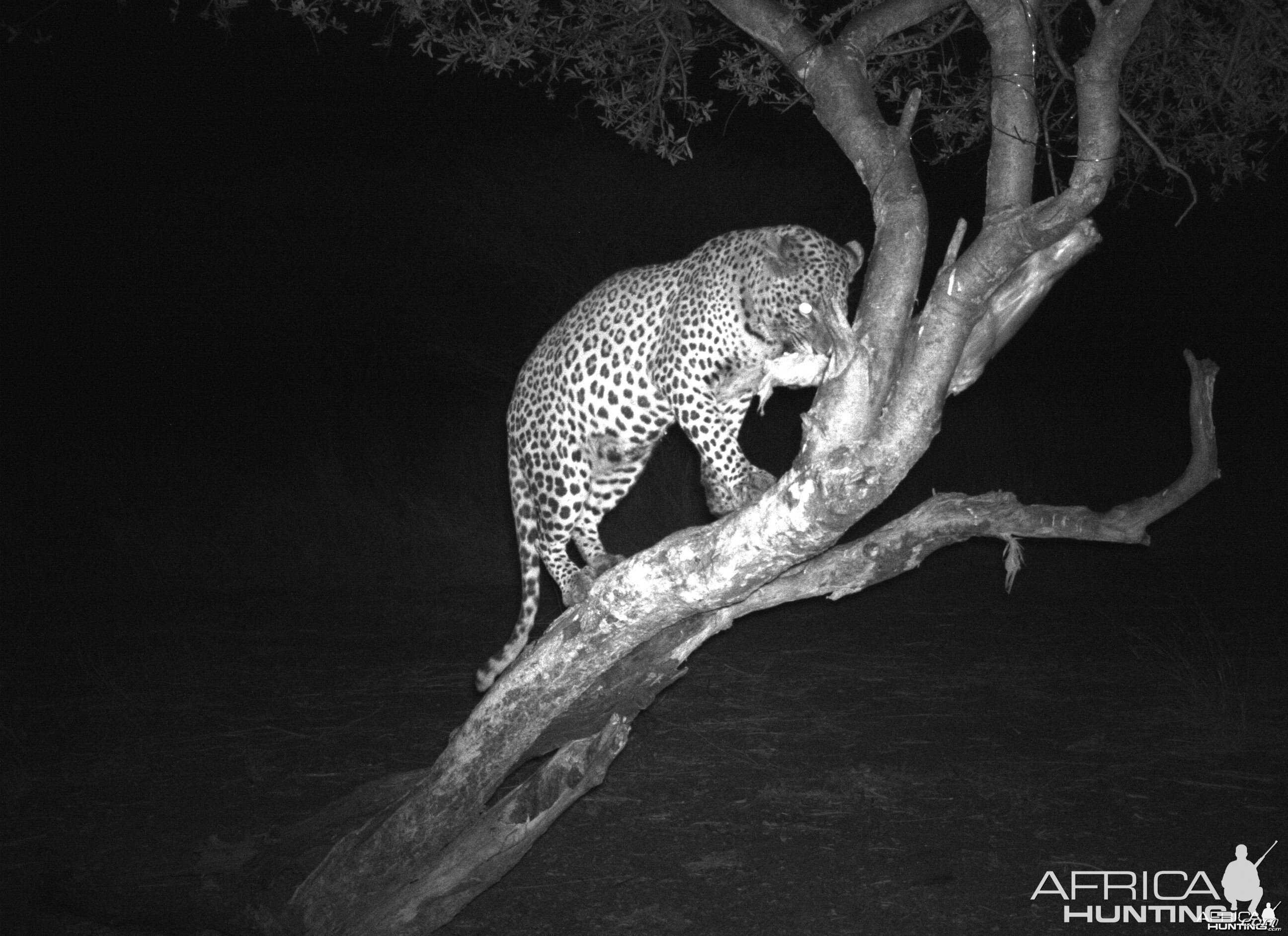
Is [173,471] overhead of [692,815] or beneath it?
overhead

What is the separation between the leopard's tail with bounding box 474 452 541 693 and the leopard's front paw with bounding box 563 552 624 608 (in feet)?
1.34

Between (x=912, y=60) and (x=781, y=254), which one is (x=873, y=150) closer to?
(x=781, y=254)

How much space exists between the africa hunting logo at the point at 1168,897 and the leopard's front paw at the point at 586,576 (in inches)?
79.7

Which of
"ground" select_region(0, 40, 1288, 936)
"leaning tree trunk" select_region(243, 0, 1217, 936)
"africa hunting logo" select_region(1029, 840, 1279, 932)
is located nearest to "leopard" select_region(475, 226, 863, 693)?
"leaning tree trunk" select_region(243, 0, 1217, 936)

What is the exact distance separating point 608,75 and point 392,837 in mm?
3500

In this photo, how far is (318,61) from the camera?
13.2 m

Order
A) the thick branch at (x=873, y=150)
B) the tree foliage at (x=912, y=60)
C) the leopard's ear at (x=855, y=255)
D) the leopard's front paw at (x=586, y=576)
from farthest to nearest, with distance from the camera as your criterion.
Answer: the leopard's ear at (x=855, y=255)
the tree foliage at (x=912, y=60)
the leopard's front paw at (x=586, y=576)
the thick branch at (x=873, y=150)

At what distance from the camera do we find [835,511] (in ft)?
9.96

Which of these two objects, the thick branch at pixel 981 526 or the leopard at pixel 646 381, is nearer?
the thick branch at pixel 981 526

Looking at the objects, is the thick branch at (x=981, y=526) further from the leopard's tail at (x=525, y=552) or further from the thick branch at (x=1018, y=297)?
the leopard's tail at (x=525, y=552)

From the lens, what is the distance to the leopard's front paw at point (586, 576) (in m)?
4.53

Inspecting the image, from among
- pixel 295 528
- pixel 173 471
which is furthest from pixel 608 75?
pixel 173 471

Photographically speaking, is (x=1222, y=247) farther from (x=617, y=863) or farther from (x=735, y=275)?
(x=617, y=863)

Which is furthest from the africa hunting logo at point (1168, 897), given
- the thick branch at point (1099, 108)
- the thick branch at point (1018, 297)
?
the thick branch at point (1099, 108)
